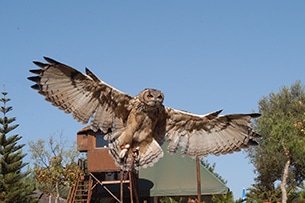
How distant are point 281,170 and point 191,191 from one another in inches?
487

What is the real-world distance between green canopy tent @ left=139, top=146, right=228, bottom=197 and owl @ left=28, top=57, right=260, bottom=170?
1358cm

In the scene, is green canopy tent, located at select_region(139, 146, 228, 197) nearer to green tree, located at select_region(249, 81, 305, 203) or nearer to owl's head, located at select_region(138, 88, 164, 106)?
green tree, located at select_region(249, 81, 305, 203)

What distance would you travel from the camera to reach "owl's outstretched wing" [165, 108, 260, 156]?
8969 millimetres

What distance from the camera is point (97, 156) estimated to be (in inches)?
780

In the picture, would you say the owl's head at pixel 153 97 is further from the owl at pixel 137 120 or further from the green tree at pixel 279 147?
the green tree at pixel 279 147

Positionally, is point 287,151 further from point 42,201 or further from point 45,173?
point 42,201

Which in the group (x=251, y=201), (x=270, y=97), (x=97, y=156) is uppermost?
(x=270, y=97)

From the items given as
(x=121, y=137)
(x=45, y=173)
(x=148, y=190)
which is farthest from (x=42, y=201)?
(x=121, y=137)

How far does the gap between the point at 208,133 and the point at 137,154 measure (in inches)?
49.2

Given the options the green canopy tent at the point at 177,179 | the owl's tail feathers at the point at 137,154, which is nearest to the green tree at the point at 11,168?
the green canopy tent at the point at 177,179

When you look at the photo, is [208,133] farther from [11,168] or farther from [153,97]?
[11,168]

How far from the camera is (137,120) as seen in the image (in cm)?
892

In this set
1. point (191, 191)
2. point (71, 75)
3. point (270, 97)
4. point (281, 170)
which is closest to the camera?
point (71, 75)

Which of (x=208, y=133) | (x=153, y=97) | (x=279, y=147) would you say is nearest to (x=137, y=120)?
(x=153, y=97)
